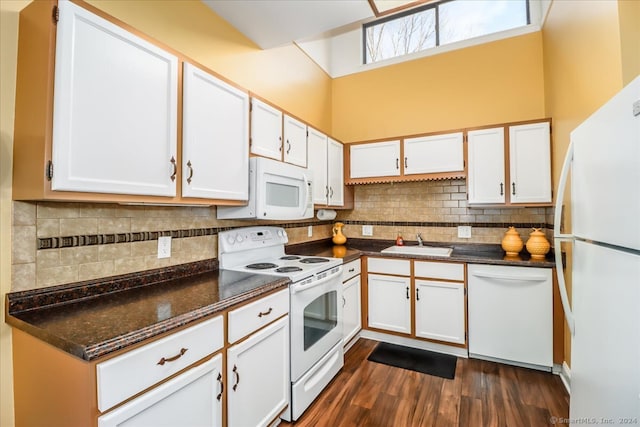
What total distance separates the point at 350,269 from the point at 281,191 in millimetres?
1053

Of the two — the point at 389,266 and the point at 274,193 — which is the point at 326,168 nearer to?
the point at 274,193

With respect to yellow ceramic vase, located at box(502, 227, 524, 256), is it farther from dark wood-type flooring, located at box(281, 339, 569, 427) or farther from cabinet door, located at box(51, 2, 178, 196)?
cabinet door, located at box(51, 2, 178, 196)

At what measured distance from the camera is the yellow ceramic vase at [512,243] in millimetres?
2602

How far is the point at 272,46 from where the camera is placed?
2465 millimetres

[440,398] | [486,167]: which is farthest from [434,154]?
[440,398]

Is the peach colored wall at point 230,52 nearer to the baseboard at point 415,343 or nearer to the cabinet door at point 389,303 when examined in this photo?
the cabinet door at point 389,303

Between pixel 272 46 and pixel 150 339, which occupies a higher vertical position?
pixel 272 46

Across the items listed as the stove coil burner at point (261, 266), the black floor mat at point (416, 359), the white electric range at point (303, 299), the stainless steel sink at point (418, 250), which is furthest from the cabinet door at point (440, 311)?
the stove coil burner at point (261, 266)

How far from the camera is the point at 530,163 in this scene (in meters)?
2.53

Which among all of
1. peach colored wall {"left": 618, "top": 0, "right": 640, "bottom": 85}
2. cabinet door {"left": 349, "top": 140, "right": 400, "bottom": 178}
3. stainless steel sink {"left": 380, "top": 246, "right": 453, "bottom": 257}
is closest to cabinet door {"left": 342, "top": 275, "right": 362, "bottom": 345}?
stainless steel sink {"left": 380, "top": 246, "right": 453, "bottom": 257}

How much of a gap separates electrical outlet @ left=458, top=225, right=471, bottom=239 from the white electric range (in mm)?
1479

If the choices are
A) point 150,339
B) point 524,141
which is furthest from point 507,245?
point 150,339

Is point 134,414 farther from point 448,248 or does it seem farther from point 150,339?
point 448,248

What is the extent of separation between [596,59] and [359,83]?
2389mm
